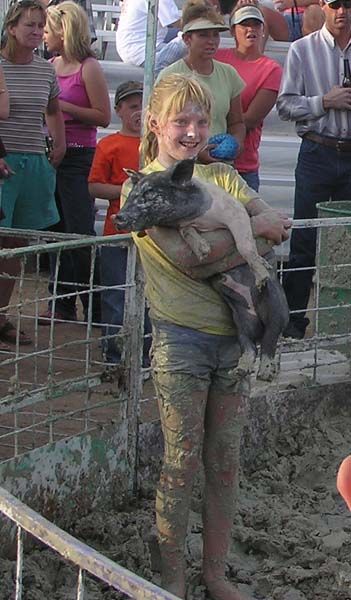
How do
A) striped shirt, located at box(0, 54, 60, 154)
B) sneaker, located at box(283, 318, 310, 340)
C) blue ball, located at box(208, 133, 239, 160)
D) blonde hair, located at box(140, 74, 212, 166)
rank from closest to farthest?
1. blonde hair, located at box(140, 74, 212, 166)
2. blue ball, located at box(208, 133, 239, 160)
3. sneaker, located at box(283, 318, 310, 340)
4. striped shirt, located at box(0, 54, 60, 154)

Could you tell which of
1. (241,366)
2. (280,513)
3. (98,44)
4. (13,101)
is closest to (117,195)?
(13,101)

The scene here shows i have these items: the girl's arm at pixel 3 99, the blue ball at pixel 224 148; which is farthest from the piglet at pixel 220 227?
the girl's arm at pixel 3 99

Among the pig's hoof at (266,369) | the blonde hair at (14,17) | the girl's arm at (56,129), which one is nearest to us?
the pig's hoof at (266,369)

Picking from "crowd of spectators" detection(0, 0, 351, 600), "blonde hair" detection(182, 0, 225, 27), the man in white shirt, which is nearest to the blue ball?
"crowd of spectators" detection(0, 0, 351, 600)

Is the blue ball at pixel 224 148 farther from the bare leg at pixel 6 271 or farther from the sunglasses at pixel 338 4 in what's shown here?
the sunglasses at pixel 338 4

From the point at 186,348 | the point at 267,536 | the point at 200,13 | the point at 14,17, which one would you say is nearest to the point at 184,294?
the point at 186,348

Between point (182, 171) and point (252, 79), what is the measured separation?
12.2 ft

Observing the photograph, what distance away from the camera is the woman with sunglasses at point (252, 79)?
24.5 feet

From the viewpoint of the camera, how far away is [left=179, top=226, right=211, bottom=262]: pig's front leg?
4.00m

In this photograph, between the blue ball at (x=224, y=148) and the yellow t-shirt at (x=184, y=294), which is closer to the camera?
the yellow t-shirt at (x=184, y=294)

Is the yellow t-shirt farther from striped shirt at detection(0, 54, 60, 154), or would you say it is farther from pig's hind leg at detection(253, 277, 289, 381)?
striped shirt at detection(0, 54, 60, 154)

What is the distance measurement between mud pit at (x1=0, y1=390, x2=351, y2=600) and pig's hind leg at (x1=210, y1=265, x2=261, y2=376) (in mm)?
990

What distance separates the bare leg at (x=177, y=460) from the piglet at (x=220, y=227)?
207 millimetres

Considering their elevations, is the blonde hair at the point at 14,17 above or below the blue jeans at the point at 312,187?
above
